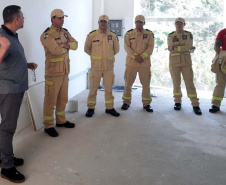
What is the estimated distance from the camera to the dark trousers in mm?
2291

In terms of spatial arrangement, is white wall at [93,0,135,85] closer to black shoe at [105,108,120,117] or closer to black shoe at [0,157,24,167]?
black shoe at [105,108,120,117]

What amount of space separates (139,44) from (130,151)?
1.96 meters

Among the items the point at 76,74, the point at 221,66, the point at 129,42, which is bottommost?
the point at 76,74

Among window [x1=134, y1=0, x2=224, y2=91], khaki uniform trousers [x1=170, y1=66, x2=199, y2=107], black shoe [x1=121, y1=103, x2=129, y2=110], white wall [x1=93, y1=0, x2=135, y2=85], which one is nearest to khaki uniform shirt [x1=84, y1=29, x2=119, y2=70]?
black shoe [x1=121, y1=103, x2=129, y2=110]

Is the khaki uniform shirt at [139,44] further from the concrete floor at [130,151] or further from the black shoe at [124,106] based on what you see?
the concrete floor at [130,151]

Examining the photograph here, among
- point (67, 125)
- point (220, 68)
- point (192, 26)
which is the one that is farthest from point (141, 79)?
point (192, 26)

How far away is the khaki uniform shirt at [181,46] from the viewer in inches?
172

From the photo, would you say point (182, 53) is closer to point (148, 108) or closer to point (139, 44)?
point (139, 44)

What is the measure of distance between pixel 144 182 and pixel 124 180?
0.19 m

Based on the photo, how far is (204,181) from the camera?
245 cm

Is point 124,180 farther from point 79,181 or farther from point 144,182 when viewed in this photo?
point 79,181

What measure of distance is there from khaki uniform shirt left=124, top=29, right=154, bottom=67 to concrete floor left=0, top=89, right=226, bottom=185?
89 cm

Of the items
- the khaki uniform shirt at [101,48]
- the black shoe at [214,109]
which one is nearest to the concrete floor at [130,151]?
the black shoe at [214,109]

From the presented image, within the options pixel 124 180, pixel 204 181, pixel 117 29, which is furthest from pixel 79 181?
pixel 117 29
